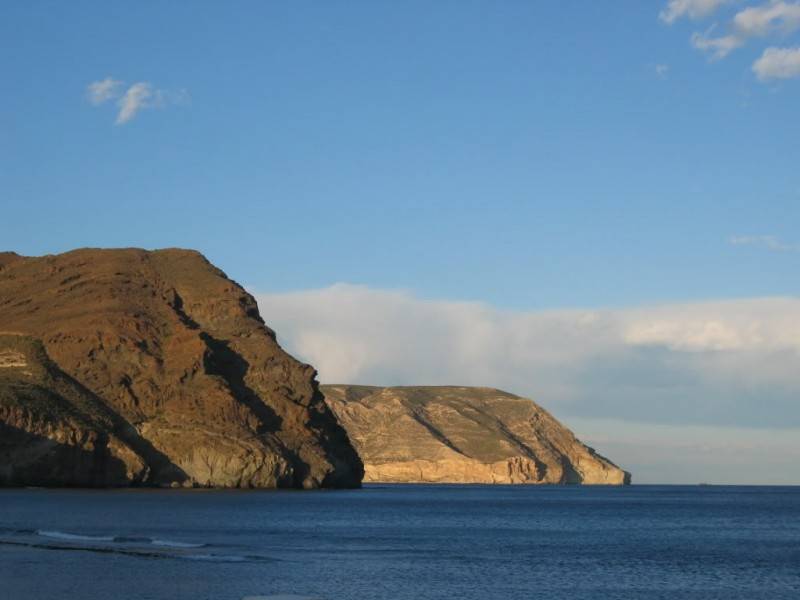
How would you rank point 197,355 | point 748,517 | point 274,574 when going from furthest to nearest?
point 197,355 → point 748,517 → point 274,574

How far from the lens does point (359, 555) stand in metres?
76.6

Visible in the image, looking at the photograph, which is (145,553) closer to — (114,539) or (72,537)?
(114,539)

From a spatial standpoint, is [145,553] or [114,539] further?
[114,539]

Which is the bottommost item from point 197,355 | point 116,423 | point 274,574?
point 274,574

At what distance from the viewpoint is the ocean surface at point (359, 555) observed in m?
56.7

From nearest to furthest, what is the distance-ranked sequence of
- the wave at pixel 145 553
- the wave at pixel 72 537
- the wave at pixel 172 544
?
the wave at pixel 145 553
the wave at pixel 172 544
the wave at pixel 72 537

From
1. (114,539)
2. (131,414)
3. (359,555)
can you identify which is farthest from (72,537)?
(131,414)

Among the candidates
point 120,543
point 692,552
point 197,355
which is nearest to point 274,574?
point 120,543

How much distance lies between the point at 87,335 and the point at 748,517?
10809 centimetres

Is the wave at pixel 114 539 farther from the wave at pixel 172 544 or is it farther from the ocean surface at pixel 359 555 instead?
the ocean surface at pixel 359 555

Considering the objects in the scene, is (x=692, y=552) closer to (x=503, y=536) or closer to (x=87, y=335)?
(x=503, y=536)

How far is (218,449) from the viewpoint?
176 metres

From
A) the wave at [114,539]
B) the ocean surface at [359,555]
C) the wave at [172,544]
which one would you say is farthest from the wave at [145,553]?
the wave at [114,539]

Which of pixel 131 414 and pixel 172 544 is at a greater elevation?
pixel 131 414
